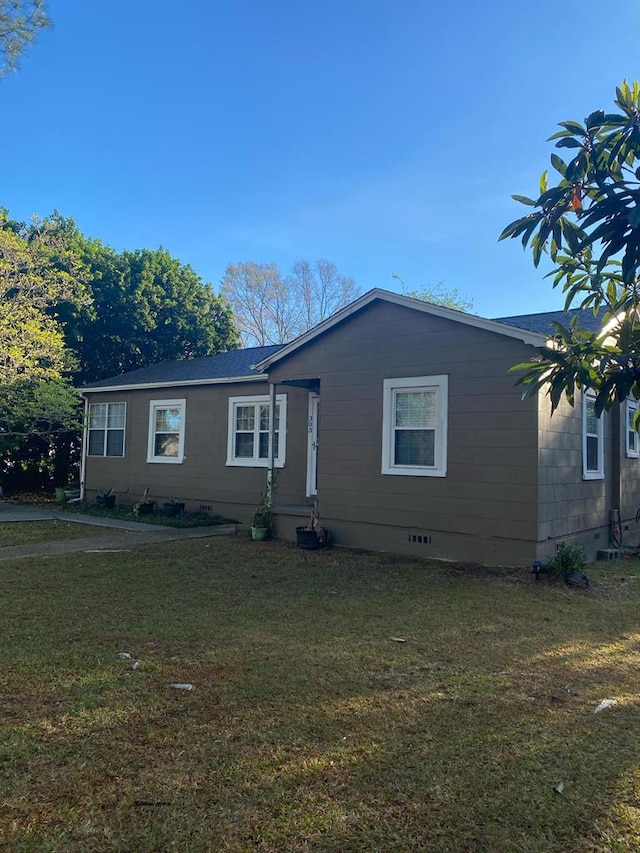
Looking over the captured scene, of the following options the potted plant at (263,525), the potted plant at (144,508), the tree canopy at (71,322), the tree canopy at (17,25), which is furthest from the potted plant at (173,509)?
the tree canopy at (17,25)

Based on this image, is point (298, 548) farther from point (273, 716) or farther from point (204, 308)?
point (204, 308)

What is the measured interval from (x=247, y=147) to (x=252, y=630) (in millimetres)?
17100

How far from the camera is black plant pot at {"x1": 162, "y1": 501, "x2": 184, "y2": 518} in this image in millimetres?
13281

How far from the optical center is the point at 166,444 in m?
14.3

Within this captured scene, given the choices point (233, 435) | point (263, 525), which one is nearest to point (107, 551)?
point (263, 525)

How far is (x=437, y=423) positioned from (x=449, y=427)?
0.20m

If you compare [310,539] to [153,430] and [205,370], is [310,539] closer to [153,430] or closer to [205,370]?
[205,370]

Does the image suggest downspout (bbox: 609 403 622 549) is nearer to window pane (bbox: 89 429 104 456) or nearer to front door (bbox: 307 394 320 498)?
front door (bbox: 307 394 320 498)

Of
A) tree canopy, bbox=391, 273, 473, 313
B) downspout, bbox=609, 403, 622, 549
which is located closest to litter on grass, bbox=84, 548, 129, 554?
downspout, bbox=609, 403, 622, 549

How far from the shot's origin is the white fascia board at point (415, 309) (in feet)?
25.6

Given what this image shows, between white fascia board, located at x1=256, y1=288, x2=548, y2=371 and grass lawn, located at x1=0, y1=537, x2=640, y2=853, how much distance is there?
11.3 ft

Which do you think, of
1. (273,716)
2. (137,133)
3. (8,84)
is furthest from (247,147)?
(273,716)

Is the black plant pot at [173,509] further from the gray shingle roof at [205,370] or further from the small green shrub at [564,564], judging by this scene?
the small green shrub at [564,564]

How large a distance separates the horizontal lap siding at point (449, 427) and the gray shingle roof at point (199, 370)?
3.12 m
